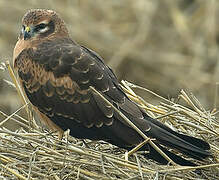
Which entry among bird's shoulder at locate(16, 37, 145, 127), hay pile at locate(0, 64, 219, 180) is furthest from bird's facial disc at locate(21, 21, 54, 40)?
hay pile at locate(0, 64, 219, 180)

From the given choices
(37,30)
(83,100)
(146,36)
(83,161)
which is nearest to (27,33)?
(37,30)

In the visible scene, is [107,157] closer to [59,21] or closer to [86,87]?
[86,87]

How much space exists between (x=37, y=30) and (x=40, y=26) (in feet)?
0.11

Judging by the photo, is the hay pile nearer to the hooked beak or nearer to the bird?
the bird

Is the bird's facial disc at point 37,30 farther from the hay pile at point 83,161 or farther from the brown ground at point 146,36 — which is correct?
the brown ground at point 146,36

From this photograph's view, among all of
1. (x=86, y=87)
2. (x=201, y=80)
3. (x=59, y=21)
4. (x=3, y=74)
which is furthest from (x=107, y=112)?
(x=201, y=80)

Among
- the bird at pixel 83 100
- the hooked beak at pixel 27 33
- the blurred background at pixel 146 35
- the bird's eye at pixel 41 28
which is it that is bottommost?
the blurred background at pixel 146 35

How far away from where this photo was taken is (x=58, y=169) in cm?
368

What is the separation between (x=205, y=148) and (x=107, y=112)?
0.60 m

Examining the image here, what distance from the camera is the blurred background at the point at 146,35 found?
767 centimetres

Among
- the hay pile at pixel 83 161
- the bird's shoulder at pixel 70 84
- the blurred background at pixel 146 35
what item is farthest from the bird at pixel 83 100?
the blurred background at pixel 146 35

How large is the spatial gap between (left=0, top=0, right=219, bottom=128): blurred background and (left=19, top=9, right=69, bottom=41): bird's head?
2876 millimetres

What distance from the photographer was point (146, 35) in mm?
7902

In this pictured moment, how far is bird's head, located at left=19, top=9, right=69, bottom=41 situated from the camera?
4.50m
